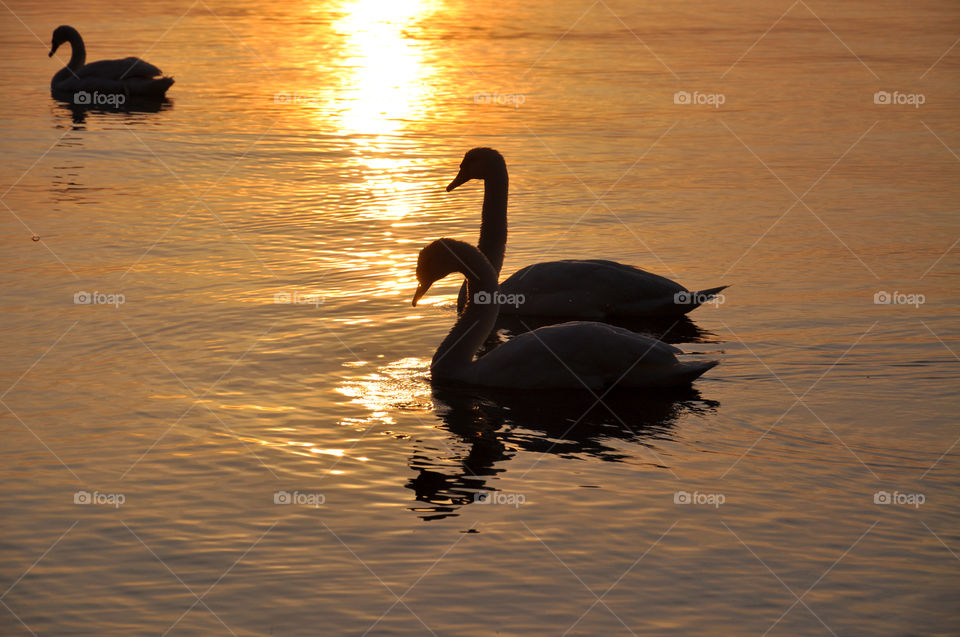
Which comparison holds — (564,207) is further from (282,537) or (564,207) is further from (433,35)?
(433,35)

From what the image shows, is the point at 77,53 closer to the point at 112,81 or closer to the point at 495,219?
the point at 112,81

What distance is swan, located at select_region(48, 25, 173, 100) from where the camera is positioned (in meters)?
26.7

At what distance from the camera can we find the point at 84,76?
27359 mm

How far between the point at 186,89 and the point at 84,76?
214 centimetres

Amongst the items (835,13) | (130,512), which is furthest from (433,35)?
(130,512)
